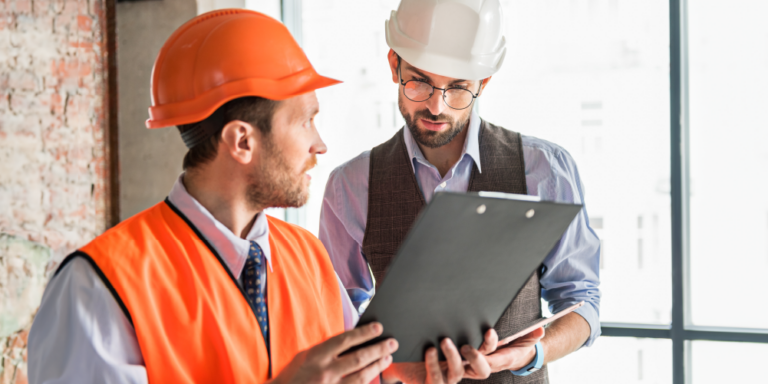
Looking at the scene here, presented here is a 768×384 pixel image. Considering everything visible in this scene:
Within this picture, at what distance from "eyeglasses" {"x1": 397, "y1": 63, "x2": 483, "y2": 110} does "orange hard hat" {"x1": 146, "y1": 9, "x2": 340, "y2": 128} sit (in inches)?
22.4

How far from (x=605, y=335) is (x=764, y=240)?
2.82 feet

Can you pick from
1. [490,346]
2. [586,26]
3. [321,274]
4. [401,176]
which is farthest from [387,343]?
[586,26]

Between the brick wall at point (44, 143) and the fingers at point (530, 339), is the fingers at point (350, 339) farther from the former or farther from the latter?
the brick wall at point (44, 143)

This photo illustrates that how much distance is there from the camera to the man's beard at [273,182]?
1135 mm

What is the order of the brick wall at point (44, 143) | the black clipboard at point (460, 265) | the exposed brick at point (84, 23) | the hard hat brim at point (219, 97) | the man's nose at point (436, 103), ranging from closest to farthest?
the black clipboard at point (460, 265) → the hard hat brim at point (219, 97) → the man's nose at point (436, 103) → the brick wall at point (44, 143) → the exposed brick at point (84, 23)

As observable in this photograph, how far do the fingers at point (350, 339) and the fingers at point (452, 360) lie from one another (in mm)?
216

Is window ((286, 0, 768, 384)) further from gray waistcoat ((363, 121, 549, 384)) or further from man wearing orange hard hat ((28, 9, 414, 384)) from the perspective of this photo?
man wearing orange hard hat ((28, 9, 414, 384))

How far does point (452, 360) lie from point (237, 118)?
0.64 m

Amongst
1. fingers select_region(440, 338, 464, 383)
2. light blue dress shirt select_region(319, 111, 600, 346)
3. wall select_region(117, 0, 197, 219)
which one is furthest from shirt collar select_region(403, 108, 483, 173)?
wall select_region(117, 0, 197, 219)

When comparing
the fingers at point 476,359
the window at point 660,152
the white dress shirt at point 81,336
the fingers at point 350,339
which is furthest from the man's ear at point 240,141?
the window at point 660,152

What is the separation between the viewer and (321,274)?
1.35 metres

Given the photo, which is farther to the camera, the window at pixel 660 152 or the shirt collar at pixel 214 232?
the window at pixel 660 152

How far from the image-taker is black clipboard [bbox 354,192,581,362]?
796mm

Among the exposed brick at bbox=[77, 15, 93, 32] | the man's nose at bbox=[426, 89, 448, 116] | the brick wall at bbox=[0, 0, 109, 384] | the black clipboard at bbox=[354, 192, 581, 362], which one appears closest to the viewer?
the black clipboard at bbox=[354, 192, 581, 362]
